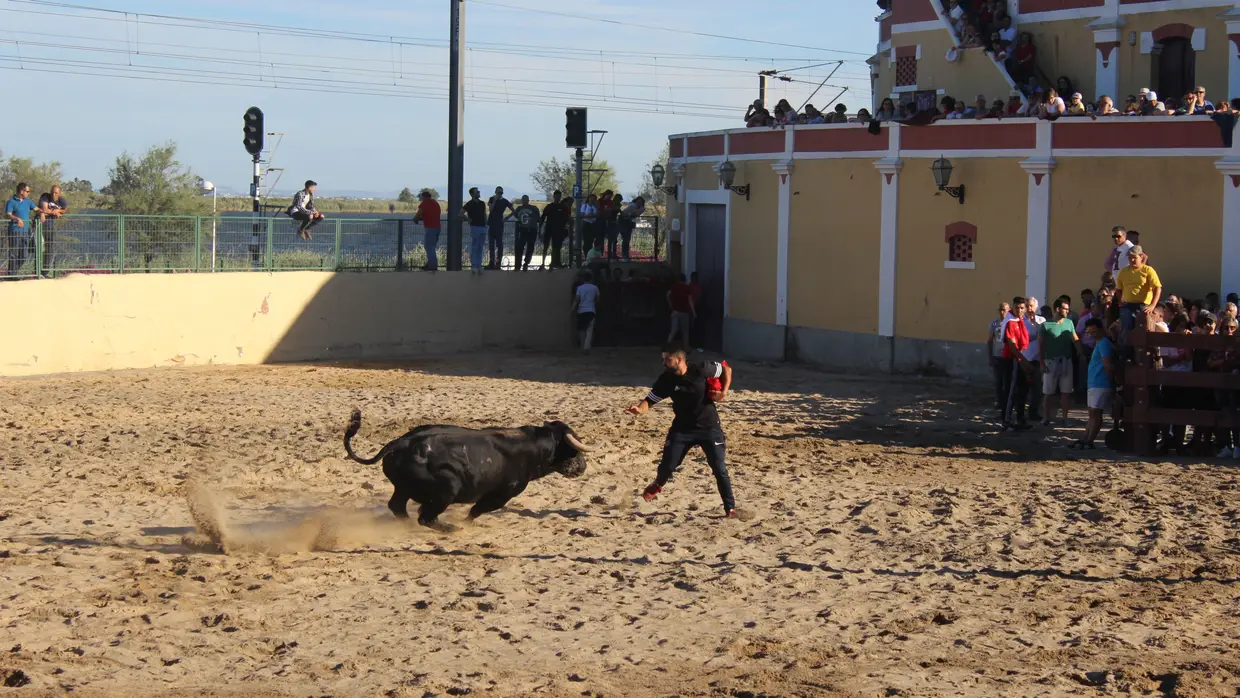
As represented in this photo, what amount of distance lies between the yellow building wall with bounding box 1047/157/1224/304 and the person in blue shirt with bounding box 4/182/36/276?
54.4ft

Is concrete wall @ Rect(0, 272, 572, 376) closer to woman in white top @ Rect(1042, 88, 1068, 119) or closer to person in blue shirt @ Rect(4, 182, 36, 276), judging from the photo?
person in blue shirt @ Rect(4, 182, 36, 276)

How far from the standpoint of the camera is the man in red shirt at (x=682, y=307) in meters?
28.9

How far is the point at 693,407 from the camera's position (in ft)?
40.2

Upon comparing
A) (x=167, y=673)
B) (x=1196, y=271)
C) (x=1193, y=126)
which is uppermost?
(x=1193, y=126)

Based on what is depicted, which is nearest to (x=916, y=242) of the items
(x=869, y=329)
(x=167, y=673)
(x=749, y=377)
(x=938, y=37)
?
(x=869, y=329)

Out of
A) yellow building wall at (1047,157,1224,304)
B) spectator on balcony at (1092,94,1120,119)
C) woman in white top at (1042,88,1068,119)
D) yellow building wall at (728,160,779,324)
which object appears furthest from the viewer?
yellow building wall at (728,160,779,324)

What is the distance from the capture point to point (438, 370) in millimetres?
25734

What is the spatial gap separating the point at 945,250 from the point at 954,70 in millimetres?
6009

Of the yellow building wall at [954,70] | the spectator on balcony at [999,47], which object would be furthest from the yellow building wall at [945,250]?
the yellow building wall at [954,70]

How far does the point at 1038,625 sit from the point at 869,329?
55.7 feet

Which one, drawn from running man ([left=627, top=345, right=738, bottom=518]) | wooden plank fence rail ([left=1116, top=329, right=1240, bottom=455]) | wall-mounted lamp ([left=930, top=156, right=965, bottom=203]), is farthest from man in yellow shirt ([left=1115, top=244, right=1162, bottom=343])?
running man ([left=627, top=345, right=738, bottom=518])

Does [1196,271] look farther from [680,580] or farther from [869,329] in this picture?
[680,580]

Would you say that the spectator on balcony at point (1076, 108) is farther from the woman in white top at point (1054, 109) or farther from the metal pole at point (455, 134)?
the metal pole at point (455, 134)

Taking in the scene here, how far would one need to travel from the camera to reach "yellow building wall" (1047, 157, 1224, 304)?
21250mm
